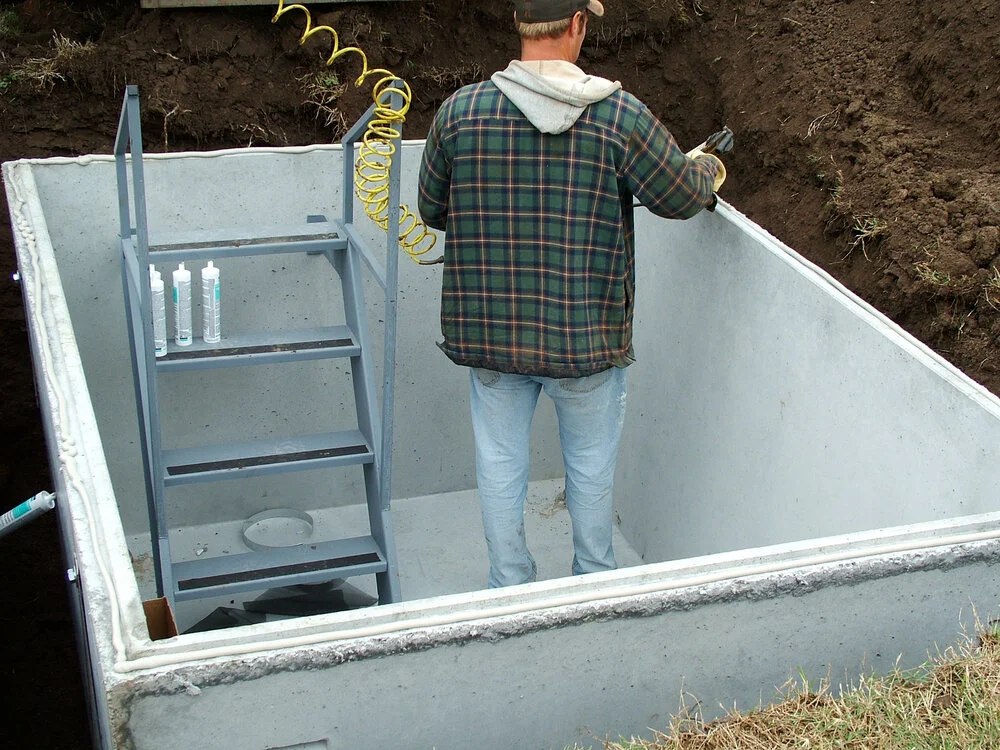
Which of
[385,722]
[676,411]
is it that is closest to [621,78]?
[676,411]

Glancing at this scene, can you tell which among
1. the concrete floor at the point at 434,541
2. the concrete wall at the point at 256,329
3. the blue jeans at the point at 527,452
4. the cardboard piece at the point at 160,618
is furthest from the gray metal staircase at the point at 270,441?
the cardboard piece at the point at 160,618

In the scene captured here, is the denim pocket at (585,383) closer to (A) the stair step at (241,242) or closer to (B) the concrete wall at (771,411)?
(B) the concrete wall at (771,411)

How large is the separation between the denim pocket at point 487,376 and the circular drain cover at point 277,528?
144cm

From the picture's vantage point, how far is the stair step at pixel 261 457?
10.9 feet

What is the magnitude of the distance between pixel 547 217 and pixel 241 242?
114 cm

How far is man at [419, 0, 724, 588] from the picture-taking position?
104 inches

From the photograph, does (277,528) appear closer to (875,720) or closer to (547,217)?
(547,217)

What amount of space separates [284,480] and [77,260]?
1.15 m

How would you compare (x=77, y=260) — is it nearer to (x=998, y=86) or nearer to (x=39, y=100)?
(x=39, y=100)

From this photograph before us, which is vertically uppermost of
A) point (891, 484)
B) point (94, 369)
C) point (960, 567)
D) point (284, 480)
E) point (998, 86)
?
point (998, 86)

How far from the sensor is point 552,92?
2592mm

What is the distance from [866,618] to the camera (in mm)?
2107

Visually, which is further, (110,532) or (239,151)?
(239,151)

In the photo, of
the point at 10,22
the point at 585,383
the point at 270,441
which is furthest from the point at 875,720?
the point at 10,22
